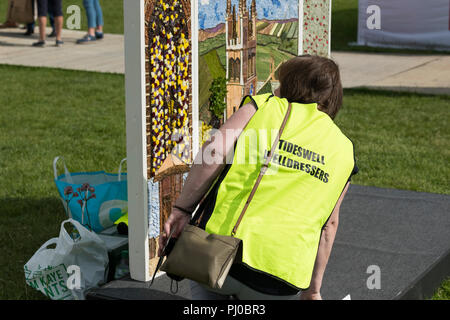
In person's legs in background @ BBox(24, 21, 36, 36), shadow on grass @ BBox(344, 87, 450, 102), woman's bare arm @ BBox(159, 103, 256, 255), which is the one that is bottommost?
shadow on grass @ BBox(344, 87, 450, 102)

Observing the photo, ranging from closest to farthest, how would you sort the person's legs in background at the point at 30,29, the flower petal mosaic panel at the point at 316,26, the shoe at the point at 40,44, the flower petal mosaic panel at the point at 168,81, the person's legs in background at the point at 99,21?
the flower petal mosaic panel at the point at 168,81, the flower petal mosaic panel at the point at 316,26, the person's legs in background at the point at 99,21, the shoe at the point at 40,44, the person's legs in background at the point at 30,29

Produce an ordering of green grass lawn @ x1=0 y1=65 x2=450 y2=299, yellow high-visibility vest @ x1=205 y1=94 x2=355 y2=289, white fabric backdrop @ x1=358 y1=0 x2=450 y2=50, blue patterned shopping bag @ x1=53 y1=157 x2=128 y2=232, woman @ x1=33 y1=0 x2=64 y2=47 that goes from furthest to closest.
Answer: white fabric backdrop @ x1=358 y1=0 x2=450 y2=50 < woman @ x1=33 y1=0 x2=64 y2=47 < green grass lawn @ x1=0 y1=65 x2=450 y2=299 < blue patterned shopping bag @ x1=53 y1=157 x2=128 y2=232 < yellow high-visibility vest @ x1=205 y1=94 x2=355 y2=289

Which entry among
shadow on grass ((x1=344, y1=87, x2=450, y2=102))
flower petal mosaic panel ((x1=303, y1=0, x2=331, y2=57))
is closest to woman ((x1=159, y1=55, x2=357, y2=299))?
flower petal mosaic panel ((x1=303, y1=0, x2=331, y2=57))

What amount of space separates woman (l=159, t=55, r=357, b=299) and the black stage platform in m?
1.17

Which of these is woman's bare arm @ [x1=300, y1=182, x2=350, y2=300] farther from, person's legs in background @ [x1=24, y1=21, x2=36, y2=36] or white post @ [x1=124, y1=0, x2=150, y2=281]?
person's legs in background @ [x1=24, y1=21, x2=36, y2=36]

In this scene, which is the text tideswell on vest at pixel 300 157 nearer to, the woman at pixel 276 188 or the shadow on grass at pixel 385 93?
the woman at pixel 276 188

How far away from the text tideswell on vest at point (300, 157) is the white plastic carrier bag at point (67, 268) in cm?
181

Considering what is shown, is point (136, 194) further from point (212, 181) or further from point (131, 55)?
point (212, 181)

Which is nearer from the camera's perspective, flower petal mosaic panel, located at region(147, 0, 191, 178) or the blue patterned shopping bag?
flower petal mosaic panel, located at region(147, 0, 191, 178)

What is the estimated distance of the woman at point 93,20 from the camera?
13.4 meters

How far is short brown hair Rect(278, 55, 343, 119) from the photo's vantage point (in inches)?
117

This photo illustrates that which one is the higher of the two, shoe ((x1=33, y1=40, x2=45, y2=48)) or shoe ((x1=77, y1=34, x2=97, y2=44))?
shoe ((x1=77, y1=34, x2=97, y2=44))

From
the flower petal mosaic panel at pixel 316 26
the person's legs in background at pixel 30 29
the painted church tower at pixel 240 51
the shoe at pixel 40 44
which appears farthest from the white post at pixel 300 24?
the person's legs in background at pixel 30 29

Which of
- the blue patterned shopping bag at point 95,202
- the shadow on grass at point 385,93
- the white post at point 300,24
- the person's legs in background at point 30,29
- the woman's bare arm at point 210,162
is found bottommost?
the blue patterned shopping bag at point 95,202
